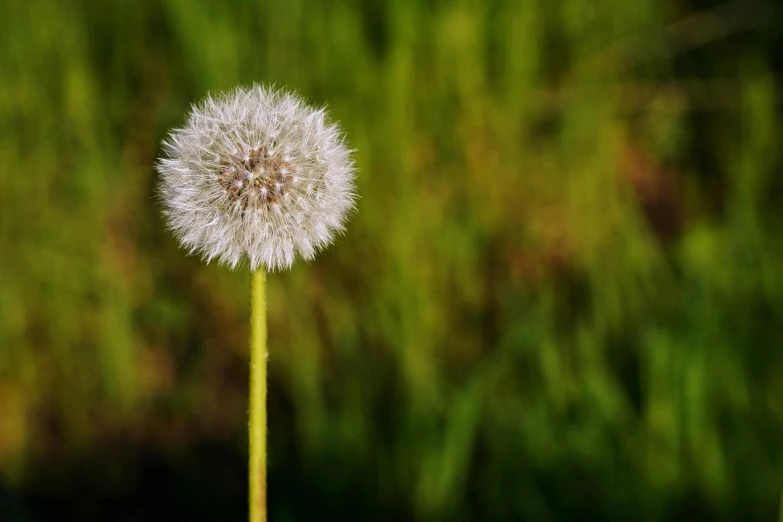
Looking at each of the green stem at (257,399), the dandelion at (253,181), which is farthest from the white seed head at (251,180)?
the green stem at (257,399)

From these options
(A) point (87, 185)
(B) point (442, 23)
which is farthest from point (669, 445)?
(A) point (87, 185)

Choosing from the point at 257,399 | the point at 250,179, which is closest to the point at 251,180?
the point at 250,179

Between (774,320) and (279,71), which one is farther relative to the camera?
(279,71)

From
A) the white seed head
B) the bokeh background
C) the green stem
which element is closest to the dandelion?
the white seed head

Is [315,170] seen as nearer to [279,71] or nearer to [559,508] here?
[559,508]

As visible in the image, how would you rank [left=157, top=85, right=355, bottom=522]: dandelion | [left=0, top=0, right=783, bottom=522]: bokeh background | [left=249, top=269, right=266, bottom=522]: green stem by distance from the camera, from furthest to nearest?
[left=0, top=0, right=783, bottom=522]: bokeh background → [left=157, top=85, right=355, bottom=522]: dandelion → [left=249, top=269, right=266, bottom=522]: green stem

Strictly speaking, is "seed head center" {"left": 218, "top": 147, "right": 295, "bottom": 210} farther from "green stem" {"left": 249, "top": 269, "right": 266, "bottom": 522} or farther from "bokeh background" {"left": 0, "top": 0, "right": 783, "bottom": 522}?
"bokeh background" {"left": 0, "top": 0, "right": 783, "bottom": 522}

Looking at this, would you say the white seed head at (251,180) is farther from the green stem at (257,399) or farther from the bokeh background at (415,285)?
the bokeh background at (415,285)
